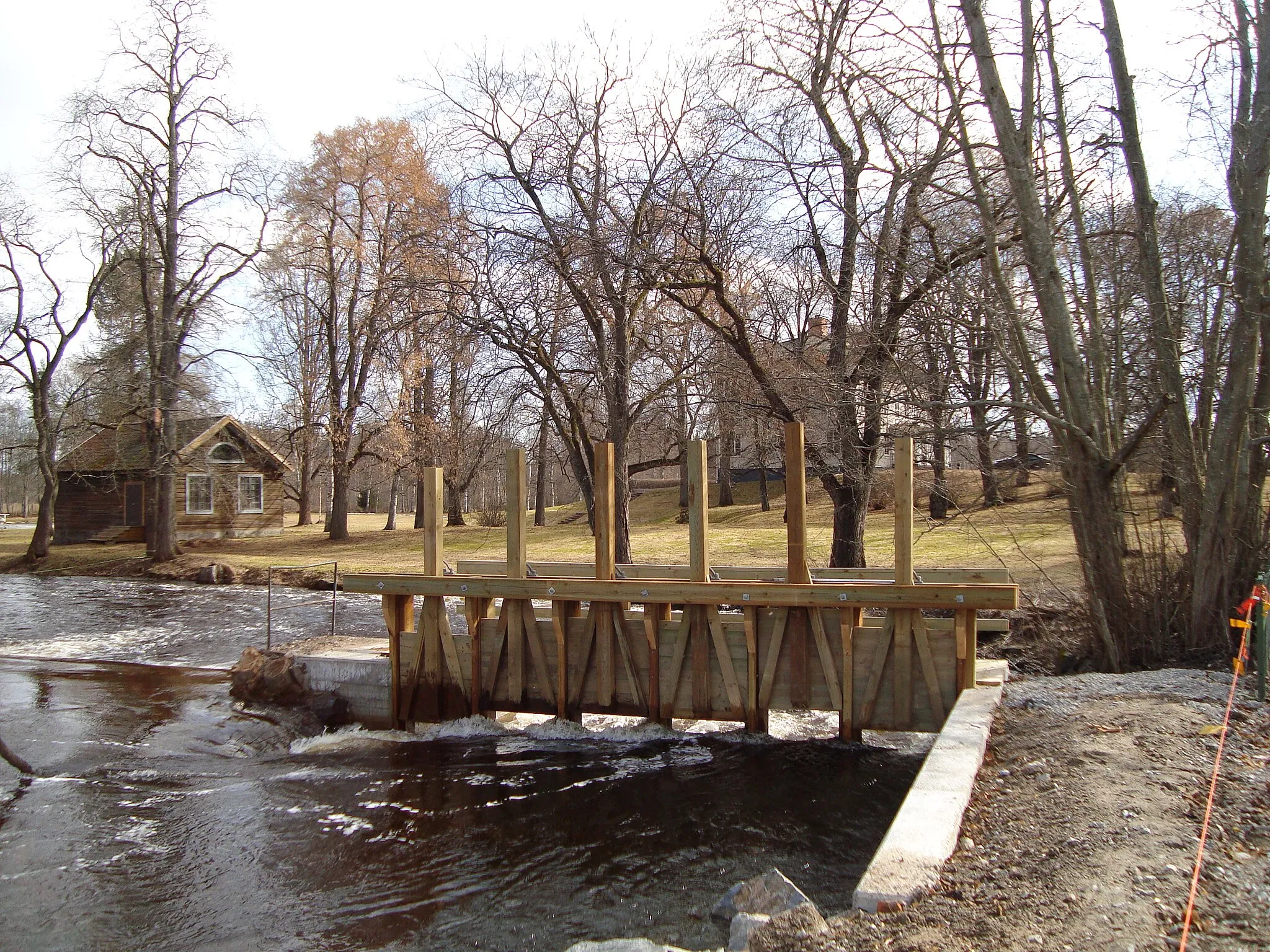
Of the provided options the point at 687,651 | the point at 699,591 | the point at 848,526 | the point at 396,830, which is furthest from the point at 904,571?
the point at 848,526

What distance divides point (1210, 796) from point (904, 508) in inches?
166

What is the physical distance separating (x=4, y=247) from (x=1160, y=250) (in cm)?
2954

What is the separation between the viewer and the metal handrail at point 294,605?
1331 centimetres

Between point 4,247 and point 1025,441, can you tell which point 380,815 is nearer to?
point 1025,441

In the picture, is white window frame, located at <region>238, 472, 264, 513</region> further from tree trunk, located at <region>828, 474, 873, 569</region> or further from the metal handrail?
tree trunk, located at <region>828, 474, 873, 569</region>

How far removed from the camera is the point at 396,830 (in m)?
7.20

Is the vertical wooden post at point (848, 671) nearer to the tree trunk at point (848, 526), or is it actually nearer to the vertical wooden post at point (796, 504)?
the vertical wooden post at point (796, 504)

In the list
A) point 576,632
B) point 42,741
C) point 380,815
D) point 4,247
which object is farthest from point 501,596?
point 4,247

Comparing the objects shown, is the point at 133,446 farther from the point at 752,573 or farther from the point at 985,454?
the point at 985,454

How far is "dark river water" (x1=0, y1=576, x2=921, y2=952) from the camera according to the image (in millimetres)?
5613

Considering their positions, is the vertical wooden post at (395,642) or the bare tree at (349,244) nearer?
the vertical wooden post at (395,642)

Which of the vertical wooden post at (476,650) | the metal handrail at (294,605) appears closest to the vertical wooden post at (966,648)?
the vertical wooden post at (476,650)

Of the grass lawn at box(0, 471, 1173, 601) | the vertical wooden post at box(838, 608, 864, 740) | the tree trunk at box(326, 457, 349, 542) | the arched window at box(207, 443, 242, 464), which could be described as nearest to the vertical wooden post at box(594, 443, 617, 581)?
the vertical wooden post at box(838, 608, 864, 740)

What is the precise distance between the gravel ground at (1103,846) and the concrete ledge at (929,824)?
67 millimetres
